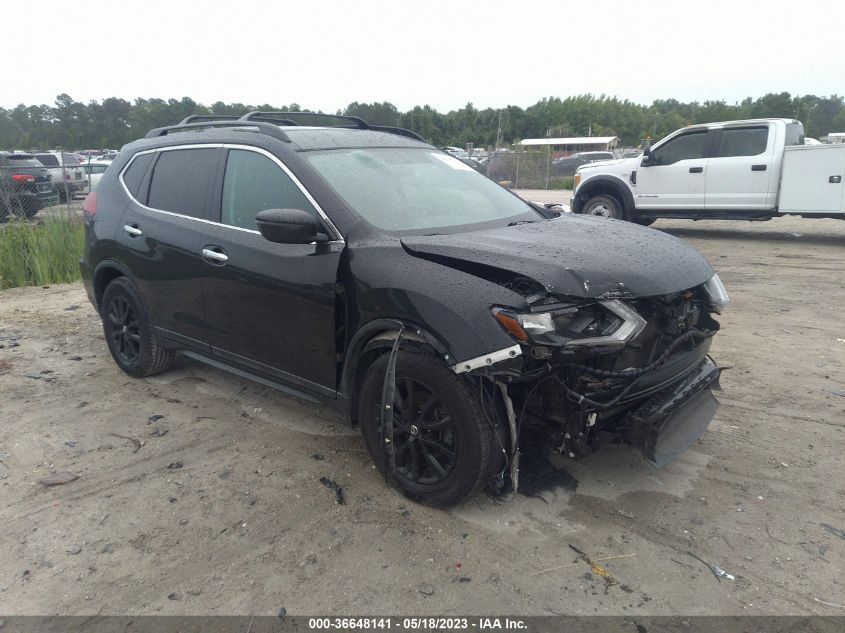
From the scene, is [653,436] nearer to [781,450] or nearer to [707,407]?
[707,407]

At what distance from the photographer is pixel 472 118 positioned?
86188 millimetres

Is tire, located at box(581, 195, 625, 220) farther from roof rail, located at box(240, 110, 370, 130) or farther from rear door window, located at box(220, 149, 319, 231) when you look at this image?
rear door window, located at box(220, 149, 319, 231)

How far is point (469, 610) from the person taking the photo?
2.61 metres

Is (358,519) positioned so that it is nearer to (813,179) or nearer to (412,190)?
(412,190)

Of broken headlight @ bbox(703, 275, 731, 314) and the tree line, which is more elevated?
the tree line

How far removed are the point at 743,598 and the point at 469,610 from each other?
3.64ft

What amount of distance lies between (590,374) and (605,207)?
35.1 ft

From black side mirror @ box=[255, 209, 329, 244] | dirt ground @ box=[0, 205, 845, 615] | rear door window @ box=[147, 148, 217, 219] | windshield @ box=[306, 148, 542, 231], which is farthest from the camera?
rear door window @ box=[147, 148, 217, 219]

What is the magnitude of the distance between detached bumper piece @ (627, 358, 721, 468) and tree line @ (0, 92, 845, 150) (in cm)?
584

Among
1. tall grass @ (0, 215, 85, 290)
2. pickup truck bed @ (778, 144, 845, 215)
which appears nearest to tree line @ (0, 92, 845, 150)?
tall grass @ (0, 215, 85, 290)

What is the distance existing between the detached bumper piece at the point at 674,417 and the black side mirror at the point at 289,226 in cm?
182

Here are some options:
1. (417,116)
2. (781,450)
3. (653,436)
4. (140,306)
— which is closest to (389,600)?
(653,436)

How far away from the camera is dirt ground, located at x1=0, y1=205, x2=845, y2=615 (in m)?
2.71

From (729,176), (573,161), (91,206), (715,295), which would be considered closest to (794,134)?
(729,176)
